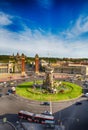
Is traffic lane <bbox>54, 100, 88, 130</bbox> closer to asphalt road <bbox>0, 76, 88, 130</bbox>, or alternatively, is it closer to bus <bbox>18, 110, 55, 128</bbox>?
asphalt road <bbox>0, 76, 88, 130</bbox>

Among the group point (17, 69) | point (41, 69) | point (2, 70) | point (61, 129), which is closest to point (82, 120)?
point (61, 129)

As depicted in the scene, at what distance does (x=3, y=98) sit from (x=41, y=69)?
7108 centimetres

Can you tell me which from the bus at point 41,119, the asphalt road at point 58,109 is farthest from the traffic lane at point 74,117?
the bus at point 41,119

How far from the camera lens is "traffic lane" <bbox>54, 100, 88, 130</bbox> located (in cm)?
2921

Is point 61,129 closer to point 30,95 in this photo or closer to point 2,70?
point 30,95

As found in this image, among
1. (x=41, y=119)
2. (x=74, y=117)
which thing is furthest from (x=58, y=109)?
(x=41, y=119)

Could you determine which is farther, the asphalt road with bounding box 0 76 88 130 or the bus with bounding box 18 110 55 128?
the asphalt road with bounding box 0 76 88 130

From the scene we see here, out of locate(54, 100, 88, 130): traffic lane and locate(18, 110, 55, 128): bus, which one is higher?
locate(18, 110, 55, 128): bus

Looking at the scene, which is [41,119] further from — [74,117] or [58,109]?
[58,109]

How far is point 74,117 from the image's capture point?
33312mm

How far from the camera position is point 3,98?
152 ft

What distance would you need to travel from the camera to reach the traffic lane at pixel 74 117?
95.8ft

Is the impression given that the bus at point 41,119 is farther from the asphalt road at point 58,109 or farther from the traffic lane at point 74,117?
the traffic lane at point 74,117

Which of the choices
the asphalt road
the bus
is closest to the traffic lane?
the asphalt road
